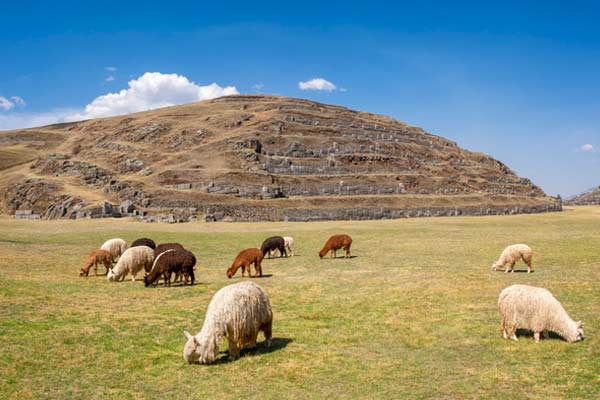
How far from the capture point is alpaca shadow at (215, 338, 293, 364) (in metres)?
11.6

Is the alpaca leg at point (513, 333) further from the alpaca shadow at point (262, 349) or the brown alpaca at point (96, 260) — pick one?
the brown alpaca at point (96, 260)

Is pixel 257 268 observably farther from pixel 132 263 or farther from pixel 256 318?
pixel 256 318

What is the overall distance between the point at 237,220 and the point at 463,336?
54098 mm

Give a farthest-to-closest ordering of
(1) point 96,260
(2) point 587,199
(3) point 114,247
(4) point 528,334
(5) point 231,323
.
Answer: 1. (2) point 587,199
2. (3) point 114,247
3. (1) point 96,260
4. (4) point 528,334
5. (5) point 231,323

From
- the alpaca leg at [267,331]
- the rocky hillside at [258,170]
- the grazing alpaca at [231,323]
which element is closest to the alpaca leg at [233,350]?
the grazing alpaca at [231,323]

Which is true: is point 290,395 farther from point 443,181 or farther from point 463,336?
point 443,181

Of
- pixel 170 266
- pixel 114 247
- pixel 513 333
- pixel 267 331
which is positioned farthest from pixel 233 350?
pixel 114 247

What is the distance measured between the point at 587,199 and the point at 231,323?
127 meters

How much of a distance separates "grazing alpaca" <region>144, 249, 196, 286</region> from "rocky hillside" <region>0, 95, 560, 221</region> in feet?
143

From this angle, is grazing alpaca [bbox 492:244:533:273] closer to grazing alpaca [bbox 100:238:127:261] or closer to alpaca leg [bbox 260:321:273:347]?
alpaca leg [bbox 260:321:273:347]

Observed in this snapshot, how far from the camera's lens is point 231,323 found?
11.2 meters

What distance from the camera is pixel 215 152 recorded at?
8525 cm

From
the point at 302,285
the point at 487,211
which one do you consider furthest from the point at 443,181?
the point at 302,285

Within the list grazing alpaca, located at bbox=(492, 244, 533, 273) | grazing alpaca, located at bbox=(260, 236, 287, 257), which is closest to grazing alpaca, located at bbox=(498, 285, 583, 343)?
grazing alpaca, located at bbox=(492, 244, 533, 273)
